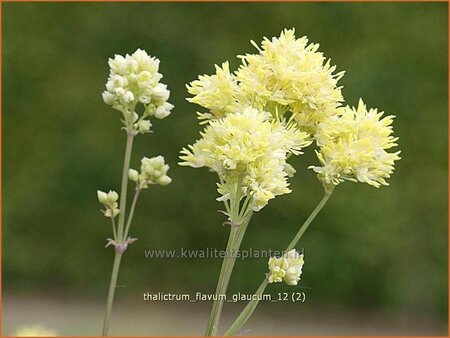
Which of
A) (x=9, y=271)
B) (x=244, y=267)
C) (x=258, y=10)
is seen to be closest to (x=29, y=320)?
(x=9, y=271)

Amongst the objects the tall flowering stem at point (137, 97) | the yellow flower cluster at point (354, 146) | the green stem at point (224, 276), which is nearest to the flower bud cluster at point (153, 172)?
Answer: the tall flowering stem at point (137, 97)

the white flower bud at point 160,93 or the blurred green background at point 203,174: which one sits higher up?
the blurred green background at point 203,174

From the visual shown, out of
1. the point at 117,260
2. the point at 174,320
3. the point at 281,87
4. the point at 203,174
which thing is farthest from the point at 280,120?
the point at 174,320

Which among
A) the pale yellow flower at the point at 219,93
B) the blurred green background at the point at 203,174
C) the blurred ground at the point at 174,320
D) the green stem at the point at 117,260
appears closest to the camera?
the green stem at the point at 117,260

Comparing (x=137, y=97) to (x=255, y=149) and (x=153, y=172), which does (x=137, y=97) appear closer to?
(x=153, y=172)

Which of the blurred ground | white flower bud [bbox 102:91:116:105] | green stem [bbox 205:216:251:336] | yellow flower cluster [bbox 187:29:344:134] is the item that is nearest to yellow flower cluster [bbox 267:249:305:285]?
green stem [bbox 205:216:251:336]

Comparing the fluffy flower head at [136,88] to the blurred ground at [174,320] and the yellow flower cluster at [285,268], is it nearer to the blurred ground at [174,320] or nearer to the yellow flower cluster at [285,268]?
the yellow flower cluster at [285,268]

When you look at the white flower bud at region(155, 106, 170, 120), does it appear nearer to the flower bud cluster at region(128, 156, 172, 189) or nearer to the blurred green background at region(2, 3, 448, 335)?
the flower bud cluster at region(128, 156, 172, 189)
